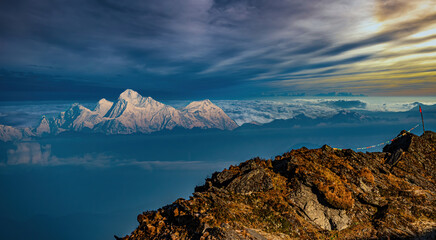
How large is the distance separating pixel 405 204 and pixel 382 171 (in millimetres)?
6567

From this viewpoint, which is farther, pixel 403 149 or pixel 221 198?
pixel 403 149

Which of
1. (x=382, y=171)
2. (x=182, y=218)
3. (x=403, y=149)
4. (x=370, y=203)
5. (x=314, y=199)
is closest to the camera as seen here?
(x=182, y=218)

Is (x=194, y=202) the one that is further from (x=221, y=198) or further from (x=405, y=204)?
(x=405, y=204)

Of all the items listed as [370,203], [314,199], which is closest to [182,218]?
[314,199]

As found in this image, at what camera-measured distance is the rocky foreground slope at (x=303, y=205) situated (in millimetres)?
16422

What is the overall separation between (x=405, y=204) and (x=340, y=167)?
6341mm

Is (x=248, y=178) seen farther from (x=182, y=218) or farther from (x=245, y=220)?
(x=182, y=218)

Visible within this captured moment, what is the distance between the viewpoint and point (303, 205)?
2064 centimetres

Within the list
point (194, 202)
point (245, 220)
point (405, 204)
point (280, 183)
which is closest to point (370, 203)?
point (405, 204)

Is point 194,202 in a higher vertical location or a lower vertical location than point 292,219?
higher

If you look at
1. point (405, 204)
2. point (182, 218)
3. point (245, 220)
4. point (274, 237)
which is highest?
point (182, 218)

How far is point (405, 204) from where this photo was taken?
23.6 m

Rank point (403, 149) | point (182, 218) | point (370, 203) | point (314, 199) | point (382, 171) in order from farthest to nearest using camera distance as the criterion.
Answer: point (403, 149) < point (382, 171) < point (370, 203) < point (314, 199) < point (182, 218)

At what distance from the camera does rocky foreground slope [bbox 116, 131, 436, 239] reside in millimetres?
16422
